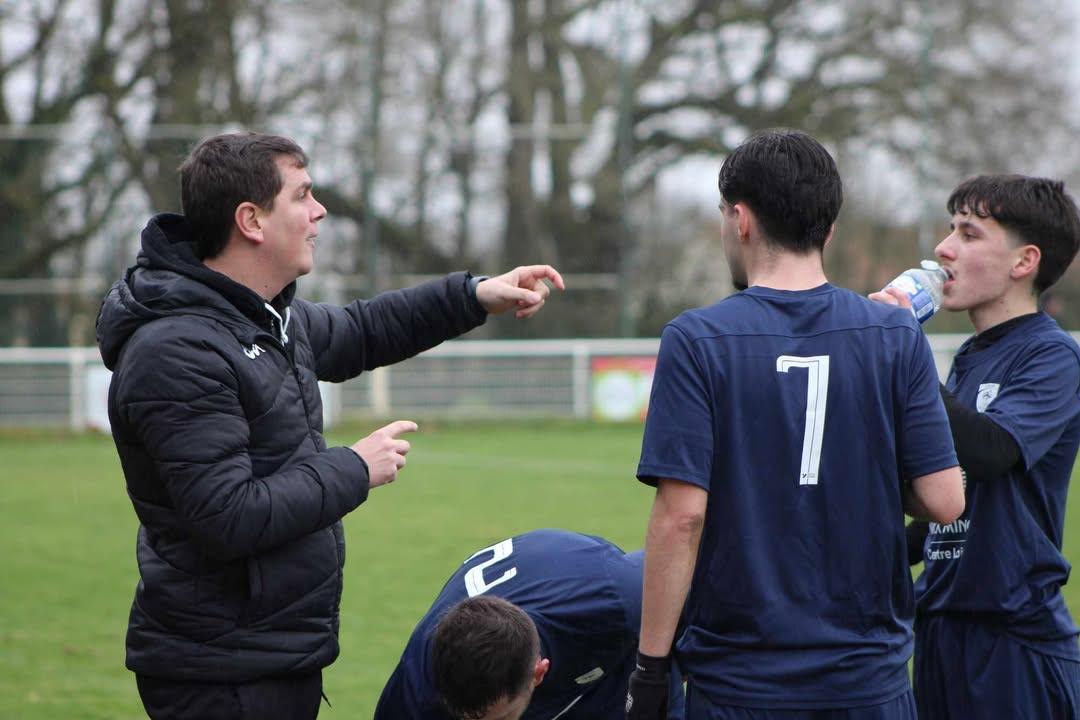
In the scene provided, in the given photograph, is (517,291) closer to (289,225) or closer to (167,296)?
(289,225)

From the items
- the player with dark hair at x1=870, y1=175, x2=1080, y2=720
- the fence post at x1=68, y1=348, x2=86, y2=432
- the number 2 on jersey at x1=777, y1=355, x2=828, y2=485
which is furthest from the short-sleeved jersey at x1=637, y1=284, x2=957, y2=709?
the fence post at x1=68, y1=348, x2=86, y2=432

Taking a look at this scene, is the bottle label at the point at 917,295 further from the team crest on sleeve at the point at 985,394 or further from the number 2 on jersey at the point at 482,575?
the number 2 on jersey at the point at 482,575

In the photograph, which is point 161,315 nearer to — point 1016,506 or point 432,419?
point 1016,506

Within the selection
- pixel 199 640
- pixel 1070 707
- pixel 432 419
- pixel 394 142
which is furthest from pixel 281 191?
pixel 394 142

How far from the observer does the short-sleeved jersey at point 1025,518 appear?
3059 millimetres

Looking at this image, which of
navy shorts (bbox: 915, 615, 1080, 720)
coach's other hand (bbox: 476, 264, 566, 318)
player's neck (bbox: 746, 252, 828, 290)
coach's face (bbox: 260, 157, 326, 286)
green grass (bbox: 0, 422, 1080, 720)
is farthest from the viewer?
green grass (bbox: 0, 422, 1080, 720)

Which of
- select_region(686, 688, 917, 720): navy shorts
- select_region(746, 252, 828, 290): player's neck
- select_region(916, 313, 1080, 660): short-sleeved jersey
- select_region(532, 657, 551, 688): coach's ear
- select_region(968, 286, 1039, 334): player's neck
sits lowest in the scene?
select_region(532, 657, 551, 688): coach's ear

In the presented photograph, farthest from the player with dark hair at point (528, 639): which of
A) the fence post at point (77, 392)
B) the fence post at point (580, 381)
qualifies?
the fence post at point (77, 392)

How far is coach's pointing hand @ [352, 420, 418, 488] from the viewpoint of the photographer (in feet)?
9.12

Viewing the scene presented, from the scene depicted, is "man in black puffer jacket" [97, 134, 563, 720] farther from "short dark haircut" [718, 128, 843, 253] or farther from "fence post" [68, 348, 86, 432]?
"fence post" [68, 348, 86, 432]

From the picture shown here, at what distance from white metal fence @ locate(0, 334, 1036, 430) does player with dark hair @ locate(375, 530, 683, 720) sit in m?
14.4

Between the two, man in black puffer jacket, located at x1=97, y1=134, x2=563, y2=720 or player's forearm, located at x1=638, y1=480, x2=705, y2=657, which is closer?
player's forearm, located at x1=638, y1=480, x2=705, y2=657

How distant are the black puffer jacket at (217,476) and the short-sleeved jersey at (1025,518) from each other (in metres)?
1.56

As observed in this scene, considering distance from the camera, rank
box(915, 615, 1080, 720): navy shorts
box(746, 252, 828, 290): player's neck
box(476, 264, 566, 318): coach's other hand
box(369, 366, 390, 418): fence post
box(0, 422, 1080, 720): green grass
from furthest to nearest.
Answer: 1. box(369, 366, 390, 418): fence post
2. box(0, 422, 1080, 720): green grass
3. box(476, 264, 566, 318): coach's other hand
4. box(915, 615, 1080, 720): navy shorts
5. box(746, 252, 828, 290): player's neck
